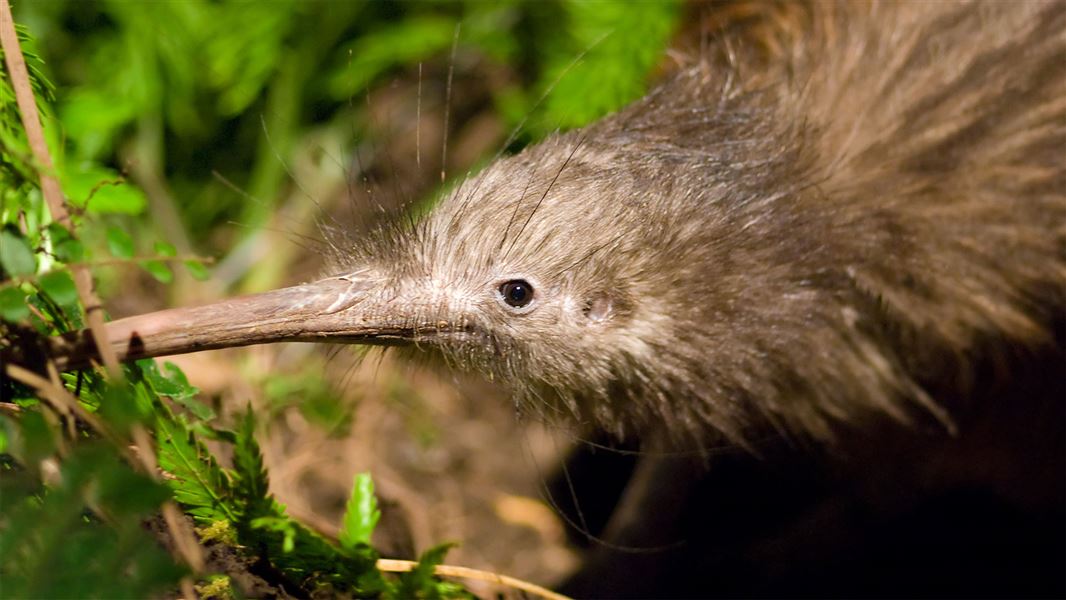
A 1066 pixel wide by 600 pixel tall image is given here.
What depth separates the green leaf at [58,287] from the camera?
150 cm

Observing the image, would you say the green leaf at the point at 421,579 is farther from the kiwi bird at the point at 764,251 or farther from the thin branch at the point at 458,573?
the kiwi bird at the point at 764,251

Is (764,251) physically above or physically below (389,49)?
below

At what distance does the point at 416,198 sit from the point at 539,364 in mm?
426

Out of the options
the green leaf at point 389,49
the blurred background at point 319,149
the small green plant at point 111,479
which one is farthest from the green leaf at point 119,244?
the green leaf at point 389,49

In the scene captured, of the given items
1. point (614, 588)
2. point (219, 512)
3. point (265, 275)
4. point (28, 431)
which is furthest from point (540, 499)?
point (28, 431)

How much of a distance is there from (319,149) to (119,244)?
1.43 m

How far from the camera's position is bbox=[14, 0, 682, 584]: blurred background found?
2971 mm

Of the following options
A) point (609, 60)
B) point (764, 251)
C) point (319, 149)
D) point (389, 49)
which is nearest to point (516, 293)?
point (764, 251)

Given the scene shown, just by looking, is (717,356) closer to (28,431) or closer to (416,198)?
(416,198)

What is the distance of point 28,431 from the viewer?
1.31 metres

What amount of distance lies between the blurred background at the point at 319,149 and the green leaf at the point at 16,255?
1.21m

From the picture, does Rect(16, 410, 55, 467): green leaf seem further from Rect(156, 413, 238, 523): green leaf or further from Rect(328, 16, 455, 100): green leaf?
Rect(328, 16, 455, 100): green leaf

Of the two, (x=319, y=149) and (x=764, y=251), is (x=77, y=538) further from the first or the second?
(x=319, y=149)

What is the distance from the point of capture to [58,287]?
1.51 meters
